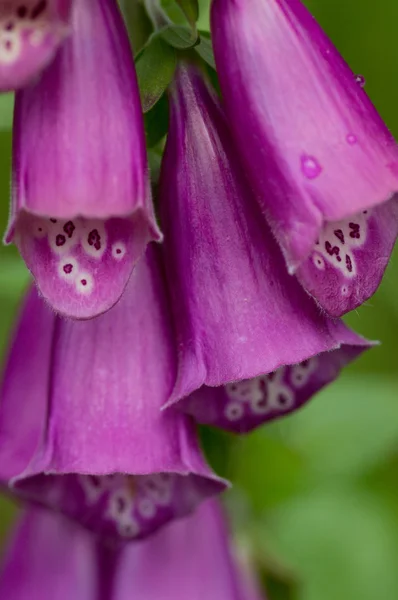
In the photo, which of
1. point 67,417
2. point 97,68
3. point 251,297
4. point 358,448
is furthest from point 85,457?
point 358,448

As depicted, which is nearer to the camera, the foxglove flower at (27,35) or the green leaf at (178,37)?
the foxglove flower at (27,35)

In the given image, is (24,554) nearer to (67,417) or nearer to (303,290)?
(67,417)

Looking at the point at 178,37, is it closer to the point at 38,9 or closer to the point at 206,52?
the point at 206,52

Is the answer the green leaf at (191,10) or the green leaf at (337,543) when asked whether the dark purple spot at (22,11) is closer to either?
the green leaf at (191,10)

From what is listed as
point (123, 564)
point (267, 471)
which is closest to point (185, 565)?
point (123, 564)

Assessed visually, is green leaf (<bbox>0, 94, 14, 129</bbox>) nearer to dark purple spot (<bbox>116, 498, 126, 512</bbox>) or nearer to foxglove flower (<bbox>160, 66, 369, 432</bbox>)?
foxglove flower (<bbox>160, 66, 369, 432</bbox>)

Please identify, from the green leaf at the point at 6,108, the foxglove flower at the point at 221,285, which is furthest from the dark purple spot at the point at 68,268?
the green leaf at the point at 6,108
